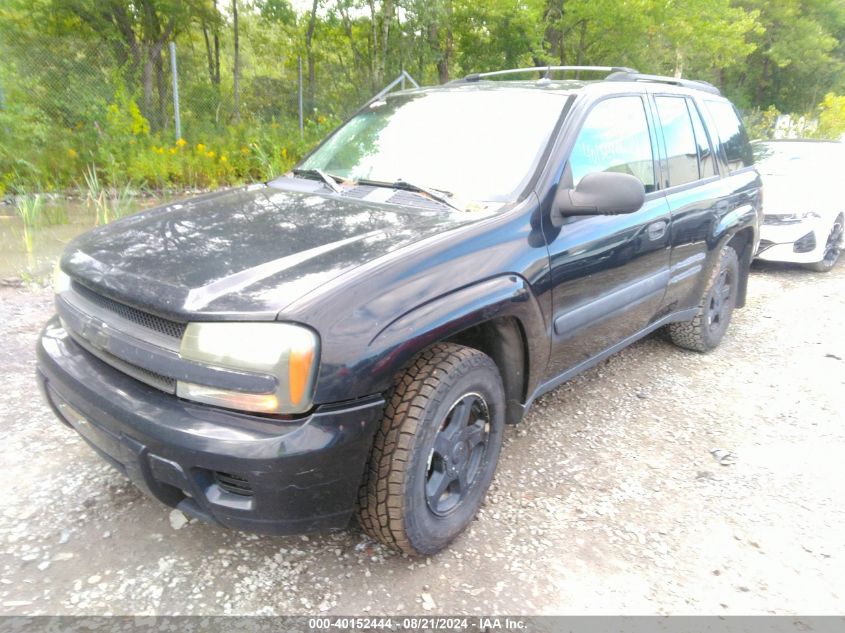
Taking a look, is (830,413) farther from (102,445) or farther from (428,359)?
(102,445)

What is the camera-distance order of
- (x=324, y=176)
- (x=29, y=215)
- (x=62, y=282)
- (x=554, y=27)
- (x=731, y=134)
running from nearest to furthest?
(x=62, y=282)
(x=324, y=176)
(x=731, y=134)
(x=29, y=215)
(x=554, y=27)

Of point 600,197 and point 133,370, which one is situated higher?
point 600,197

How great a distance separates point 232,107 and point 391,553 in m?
10.5

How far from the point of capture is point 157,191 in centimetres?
815

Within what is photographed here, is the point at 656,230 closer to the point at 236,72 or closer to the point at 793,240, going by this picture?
the point at 793,240

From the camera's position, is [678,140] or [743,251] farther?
[743,251]

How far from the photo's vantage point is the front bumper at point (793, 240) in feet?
21.6

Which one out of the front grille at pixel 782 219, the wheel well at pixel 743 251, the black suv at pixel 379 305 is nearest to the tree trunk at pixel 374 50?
the front grille at pixel 782 219

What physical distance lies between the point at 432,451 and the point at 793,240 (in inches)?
241

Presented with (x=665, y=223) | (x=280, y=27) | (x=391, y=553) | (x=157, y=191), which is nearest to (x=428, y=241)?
(x=391, y=553)

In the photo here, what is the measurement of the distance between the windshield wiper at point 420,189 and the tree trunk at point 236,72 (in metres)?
9.22

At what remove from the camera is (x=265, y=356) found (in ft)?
5.80

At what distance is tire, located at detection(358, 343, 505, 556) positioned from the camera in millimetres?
2018

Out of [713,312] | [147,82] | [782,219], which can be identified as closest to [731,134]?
[713,312]
